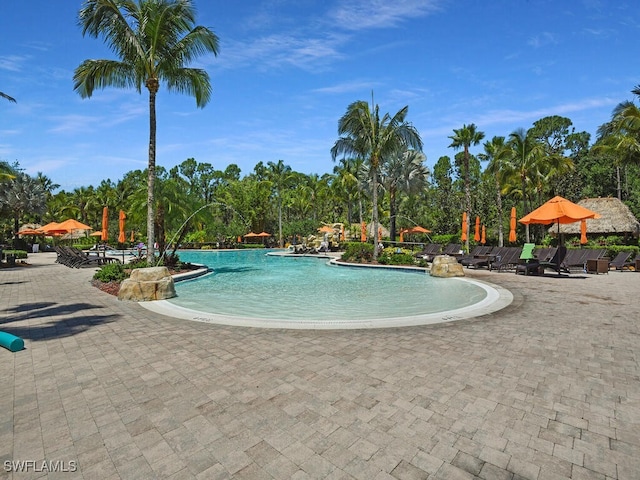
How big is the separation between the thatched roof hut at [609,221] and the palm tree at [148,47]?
2814cm

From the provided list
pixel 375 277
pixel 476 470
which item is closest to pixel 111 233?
pixel 375 277

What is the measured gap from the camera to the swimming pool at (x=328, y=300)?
7.28m

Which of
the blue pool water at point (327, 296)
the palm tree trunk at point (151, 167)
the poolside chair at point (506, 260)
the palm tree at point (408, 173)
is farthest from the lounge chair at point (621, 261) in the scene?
the palm tree trunk at point (151, 167)

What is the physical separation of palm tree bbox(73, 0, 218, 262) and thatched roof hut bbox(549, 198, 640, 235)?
28.1 meters

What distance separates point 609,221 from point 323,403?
32644 mm

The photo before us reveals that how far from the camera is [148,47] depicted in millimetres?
13711

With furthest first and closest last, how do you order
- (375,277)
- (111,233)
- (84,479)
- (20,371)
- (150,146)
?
(111,233)
(375,277)
(150,146)
(20,371)
(84,479)

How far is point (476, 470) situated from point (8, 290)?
14483 mm

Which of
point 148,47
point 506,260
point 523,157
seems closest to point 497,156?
point 523,157

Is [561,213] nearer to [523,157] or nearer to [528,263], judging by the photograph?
[528,263]

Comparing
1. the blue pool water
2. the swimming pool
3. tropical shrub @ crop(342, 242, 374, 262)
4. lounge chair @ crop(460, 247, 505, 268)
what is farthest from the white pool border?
tropical shrub @ crop(342, 242, 374, 262)

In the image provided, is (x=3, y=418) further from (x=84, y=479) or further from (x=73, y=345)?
(x=73, y=345)

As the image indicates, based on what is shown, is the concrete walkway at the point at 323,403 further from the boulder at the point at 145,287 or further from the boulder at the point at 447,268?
the boulder at the point at 447,268

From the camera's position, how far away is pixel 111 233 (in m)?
44.6
